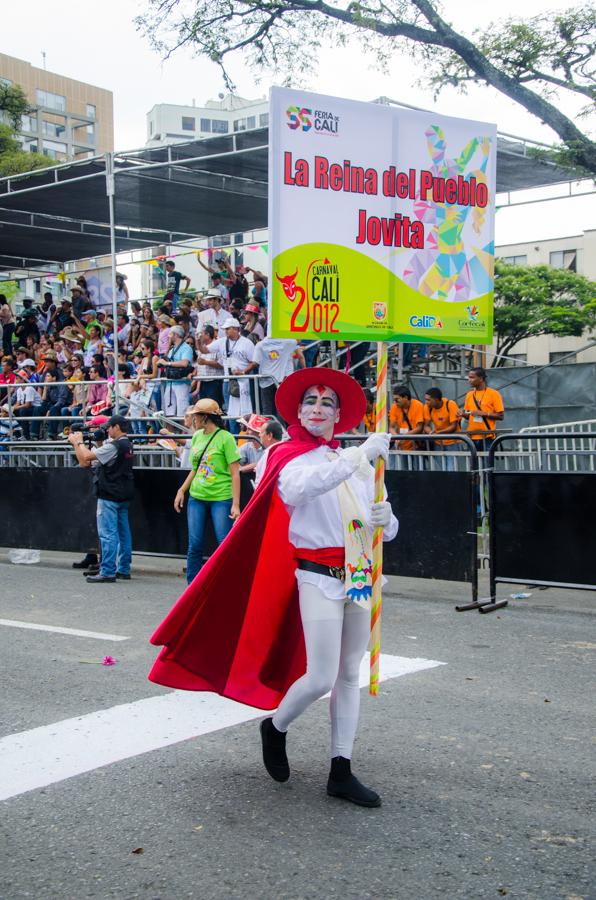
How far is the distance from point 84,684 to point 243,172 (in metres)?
11.4

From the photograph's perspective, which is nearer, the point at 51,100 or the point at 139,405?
the point at 139,405

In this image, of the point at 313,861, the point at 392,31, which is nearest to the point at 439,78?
the point at 392,31

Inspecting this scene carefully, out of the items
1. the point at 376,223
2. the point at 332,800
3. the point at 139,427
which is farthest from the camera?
the point at 139,427

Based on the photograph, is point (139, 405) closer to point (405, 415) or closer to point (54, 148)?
point (405, 415)

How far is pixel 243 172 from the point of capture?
16.4 metres

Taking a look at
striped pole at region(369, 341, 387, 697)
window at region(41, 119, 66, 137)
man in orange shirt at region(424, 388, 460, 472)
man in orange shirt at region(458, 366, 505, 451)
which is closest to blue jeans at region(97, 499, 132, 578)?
man in orange shirt at region(424, 388, 460, 472)

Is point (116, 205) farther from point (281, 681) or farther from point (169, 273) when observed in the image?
point (281, 681)

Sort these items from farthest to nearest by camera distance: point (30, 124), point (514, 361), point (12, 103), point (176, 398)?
point (30, 124)
point (12, 103)
point (514, 361)
point (176, 398)

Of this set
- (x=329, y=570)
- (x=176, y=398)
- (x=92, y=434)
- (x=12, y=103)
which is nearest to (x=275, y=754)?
(x=329, y=570)

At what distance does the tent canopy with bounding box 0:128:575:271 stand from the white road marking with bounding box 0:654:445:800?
9.12 m

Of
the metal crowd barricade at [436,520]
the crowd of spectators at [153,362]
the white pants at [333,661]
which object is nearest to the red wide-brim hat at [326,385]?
the white pants at [333,661]

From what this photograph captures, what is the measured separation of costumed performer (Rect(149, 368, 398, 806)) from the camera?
14.8 ft

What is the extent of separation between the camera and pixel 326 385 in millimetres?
4711

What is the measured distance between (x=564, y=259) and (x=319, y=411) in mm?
65902
